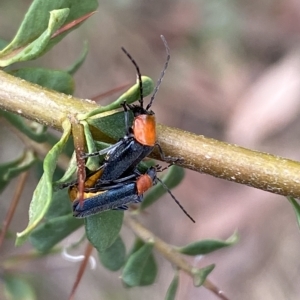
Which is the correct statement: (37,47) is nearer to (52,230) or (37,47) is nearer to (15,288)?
(52,230)

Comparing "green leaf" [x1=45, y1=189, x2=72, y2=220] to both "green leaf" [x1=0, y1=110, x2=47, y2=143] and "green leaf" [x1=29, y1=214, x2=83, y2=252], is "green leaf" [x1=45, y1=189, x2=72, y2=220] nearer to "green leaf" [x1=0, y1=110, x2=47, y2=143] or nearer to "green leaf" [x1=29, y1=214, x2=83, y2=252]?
"green leaf" [x1=29, y1=214, x2=83, y2=252]

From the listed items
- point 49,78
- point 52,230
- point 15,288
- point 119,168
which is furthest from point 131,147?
point 15,288

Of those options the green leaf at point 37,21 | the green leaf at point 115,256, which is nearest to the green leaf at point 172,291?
the green leaf at point 115,256

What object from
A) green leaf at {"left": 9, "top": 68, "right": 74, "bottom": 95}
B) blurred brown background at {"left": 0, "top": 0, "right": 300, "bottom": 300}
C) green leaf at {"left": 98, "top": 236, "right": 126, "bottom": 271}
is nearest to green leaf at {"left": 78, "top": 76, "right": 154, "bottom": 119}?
green leaf at {"left": 9, "top": 68, "right": 74, "bottom": 95}

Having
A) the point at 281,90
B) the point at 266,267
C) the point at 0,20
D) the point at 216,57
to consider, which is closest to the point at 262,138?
the point at 281,90

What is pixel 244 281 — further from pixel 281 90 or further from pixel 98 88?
pixel 98 88

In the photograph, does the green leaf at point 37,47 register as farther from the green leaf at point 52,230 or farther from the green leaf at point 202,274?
the green leaf at point 202,274
